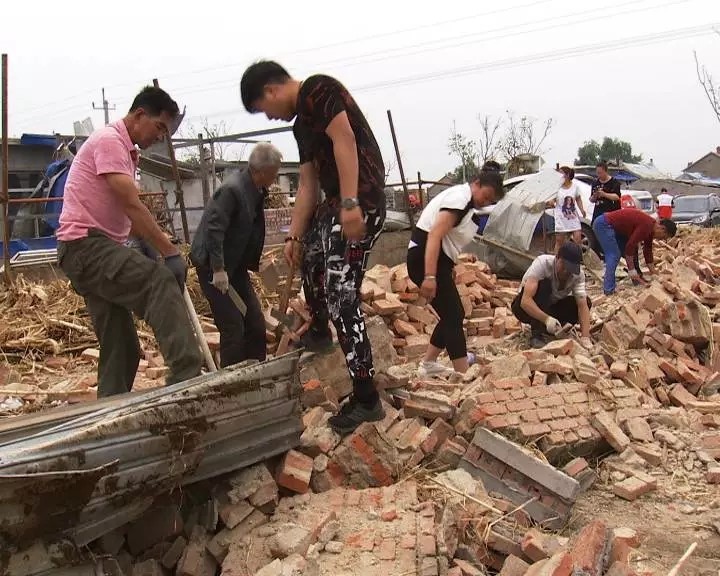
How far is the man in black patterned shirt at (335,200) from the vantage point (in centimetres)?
310

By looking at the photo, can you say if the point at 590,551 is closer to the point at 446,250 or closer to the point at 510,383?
the point at 510,383

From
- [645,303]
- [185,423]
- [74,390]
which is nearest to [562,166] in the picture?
[645,303]

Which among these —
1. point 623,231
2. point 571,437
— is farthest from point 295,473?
point 623,231

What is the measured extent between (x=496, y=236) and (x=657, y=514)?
7.66 m

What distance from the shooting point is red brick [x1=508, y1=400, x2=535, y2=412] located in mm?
4141

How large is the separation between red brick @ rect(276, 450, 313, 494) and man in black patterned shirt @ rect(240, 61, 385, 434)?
0.94ft

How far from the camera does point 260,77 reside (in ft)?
10.3

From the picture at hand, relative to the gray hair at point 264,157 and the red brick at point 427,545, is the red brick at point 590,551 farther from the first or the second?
the gray hair at point 264,157

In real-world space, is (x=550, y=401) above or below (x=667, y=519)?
above

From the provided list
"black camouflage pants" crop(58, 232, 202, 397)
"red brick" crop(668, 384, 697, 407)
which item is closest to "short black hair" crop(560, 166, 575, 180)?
"red brick" crop(668, 384, 697, 407)

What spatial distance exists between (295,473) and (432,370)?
213 centimetres

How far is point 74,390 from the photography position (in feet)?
14.7

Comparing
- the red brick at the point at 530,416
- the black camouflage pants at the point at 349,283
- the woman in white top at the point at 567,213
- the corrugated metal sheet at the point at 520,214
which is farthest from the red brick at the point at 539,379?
the corrugated metal sheet at the point at 520,214

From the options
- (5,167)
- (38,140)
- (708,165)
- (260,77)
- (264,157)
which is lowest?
(708,165)
